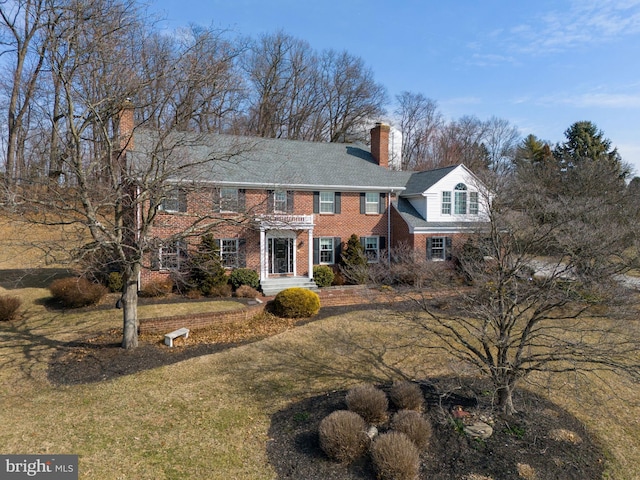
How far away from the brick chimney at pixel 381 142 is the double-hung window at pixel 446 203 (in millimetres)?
4245

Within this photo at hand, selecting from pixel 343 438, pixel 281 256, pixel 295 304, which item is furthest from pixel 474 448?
pixel 281 256

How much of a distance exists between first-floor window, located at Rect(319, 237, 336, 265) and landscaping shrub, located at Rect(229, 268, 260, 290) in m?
4.20

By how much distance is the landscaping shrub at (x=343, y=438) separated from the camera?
557 centimetres

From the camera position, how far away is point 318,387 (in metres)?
8.55

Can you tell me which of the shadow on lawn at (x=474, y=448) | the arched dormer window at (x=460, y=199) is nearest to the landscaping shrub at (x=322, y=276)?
the arched dormer window at (x=460, y=199)

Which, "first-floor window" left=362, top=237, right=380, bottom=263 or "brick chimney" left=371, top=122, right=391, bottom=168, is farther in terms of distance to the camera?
"brick chimney" left=371, top=122, right=391, bottom=168

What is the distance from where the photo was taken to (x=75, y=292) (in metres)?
14.2

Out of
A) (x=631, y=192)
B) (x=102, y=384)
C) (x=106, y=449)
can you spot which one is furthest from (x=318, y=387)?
(x=631, y=192)

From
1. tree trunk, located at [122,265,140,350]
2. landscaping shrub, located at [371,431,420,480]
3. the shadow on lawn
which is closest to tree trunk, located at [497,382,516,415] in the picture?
the shadow on lawn

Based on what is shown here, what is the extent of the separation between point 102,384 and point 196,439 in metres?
3.44

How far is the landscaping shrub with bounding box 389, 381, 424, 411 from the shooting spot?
22.4 ft

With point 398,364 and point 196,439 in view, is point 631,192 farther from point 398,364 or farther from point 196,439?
point 196,439

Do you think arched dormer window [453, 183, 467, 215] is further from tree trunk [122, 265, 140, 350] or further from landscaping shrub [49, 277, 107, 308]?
landscaping shrub [49, 277, 107, 308]

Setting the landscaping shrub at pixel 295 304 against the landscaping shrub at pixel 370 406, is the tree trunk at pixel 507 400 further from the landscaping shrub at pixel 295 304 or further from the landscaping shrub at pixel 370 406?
the landscaping shrub at pixel 295 304
